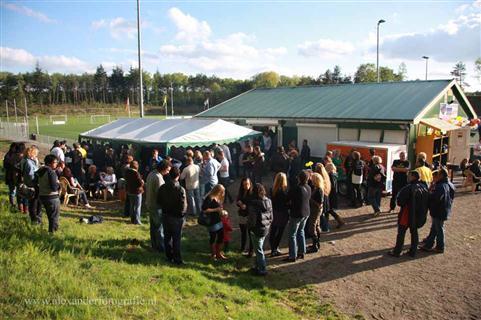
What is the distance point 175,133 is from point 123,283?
8.60 metres

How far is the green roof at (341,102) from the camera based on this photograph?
48.9 ft

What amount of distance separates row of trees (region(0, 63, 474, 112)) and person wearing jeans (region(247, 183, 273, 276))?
70.6 metres

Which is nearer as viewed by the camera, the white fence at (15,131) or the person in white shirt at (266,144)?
the person in white shirt at (266,144)

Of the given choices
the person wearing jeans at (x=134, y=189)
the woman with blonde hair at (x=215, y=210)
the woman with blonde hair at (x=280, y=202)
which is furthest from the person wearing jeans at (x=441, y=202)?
the person wearing jeans at (x=134, y=189)

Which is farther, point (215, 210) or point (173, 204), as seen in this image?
point (215, 210)

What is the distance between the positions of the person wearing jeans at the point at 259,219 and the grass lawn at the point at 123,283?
38 cm

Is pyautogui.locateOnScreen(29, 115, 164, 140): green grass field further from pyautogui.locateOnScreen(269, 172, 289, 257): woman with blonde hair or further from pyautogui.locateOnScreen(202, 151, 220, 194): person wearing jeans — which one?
pyautogui.locateOnScreen(269, 172, 289, 257): woman with blonde hair

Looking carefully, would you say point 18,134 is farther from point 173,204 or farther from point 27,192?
point 173,204

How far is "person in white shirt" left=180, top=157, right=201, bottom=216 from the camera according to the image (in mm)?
9664

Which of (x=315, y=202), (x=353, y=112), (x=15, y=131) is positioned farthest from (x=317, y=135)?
(x=15, y=131)

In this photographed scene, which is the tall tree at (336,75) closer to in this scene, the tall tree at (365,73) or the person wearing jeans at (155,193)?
the tall tree at (365,73)

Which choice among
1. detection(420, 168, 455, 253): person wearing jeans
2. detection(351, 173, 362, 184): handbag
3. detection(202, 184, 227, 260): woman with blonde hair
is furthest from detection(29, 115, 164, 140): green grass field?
detection(420, 168, 455, 253): person wearing jeans

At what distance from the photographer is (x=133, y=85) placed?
316 feet

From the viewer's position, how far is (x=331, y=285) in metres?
6.51
